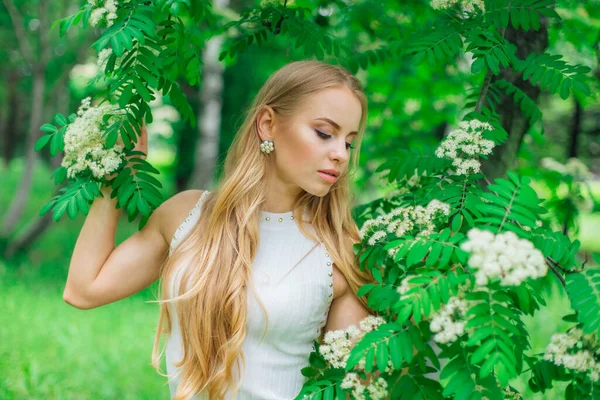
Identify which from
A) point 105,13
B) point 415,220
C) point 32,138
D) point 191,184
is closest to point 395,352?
point 415,220

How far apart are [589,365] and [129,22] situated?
5.36ft

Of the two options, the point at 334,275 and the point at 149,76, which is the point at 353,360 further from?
the point at 149,76

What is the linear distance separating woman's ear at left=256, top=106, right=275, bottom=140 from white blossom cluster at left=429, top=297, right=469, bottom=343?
3.29 ft

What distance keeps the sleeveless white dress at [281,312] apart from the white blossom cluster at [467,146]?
0.58 meters

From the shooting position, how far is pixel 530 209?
1.69 metres

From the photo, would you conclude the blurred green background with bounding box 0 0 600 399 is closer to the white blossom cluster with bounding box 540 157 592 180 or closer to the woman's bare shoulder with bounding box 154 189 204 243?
the white blossom cluster with bounding box 540 157 592 180

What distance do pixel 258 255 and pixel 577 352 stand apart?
1.10 meters

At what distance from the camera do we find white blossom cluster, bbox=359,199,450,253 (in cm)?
173

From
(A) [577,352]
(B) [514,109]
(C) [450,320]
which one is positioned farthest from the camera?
(B) [514,109]

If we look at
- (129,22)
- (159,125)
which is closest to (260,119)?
(129,22)

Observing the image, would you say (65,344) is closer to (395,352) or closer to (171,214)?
(171,214)

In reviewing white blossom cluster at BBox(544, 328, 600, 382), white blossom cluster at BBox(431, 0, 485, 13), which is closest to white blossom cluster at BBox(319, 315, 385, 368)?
white blossom cluster at BBox(544, 328, 600, 382)

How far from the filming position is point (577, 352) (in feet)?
4.91

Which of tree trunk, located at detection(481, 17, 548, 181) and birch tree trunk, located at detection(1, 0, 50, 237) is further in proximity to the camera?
birch tree trunk, located at detection(1, 0, 50, 237)
